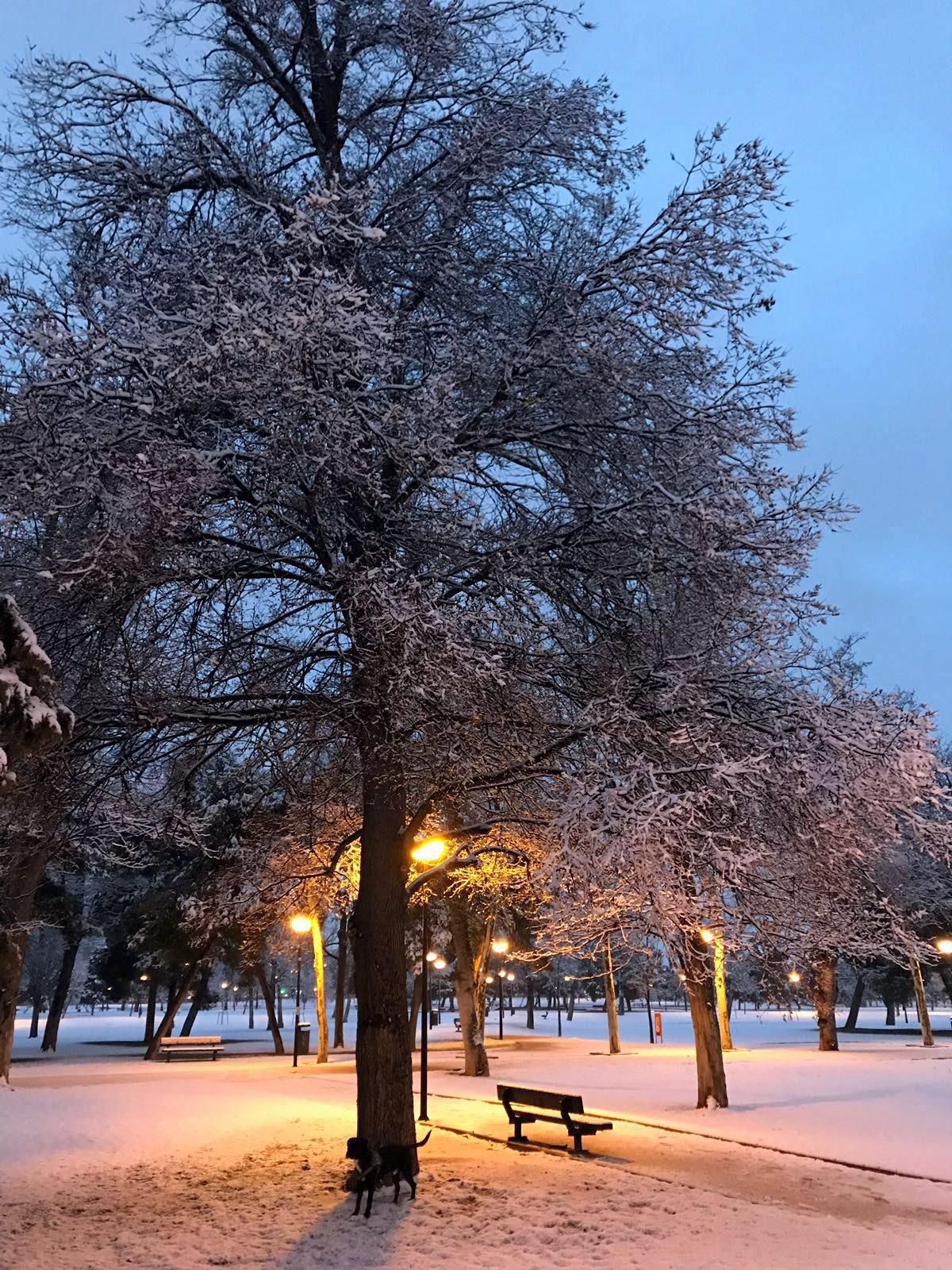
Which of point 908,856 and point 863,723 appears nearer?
point 863,723

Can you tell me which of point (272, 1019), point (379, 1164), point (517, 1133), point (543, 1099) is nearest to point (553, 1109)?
point (543, 1099)

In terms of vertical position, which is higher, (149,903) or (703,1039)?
(149,903)

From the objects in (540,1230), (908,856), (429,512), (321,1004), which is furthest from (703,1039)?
A: (908,856)

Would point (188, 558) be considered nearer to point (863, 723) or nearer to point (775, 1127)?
point (863, 723)

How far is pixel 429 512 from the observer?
28.2ft

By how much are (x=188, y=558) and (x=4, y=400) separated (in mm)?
1888

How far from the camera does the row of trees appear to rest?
754cm

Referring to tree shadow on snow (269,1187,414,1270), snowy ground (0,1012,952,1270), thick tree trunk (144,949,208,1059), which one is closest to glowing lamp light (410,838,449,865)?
snowy ground (0,1012,952,1270)

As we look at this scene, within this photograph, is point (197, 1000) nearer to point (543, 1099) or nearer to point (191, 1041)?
point (191, 1041)

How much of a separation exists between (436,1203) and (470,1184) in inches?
34.7

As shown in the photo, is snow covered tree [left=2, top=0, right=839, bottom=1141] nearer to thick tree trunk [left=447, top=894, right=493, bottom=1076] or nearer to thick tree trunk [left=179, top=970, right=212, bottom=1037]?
thick tree trunk [left=447, top=894, right=493, bottom=1076]

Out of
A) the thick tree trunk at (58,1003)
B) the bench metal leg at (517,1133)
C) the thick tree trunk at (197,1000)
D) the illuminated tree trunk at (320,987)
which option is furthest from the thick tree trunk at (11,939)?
the thick tree trunk at (197,1000)

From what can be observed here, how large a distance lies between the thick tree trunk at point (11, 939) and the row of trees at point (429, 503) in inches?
382

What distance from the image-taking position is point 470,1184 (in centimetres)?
971
